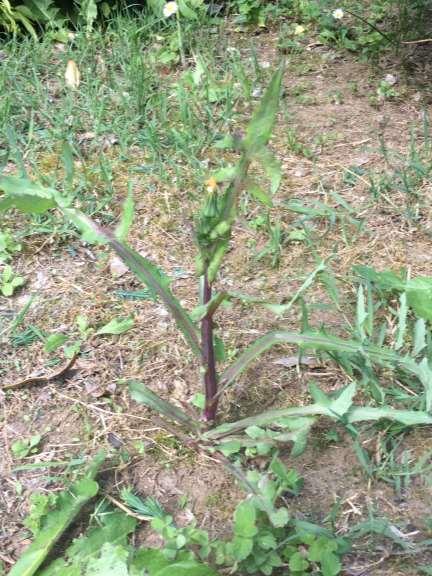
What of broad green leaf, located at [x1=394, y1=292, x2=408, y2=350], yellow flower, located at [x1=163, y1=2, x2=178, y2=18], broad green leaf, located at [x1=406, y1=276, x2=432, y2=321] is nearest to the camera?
broad green leaf, located at [x1=394, y1=292, x2=408, y2=350]

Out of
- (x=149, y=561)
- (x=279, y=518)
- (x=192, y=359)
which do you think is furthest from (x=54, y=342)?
(x=279, y=518)

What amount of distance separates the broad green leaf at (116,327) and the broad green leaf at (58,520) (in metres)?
0.46

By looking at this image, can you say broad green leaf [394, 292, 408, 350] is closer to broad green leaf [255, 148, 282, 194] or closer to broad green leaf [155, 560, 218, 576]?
broad green leaf [255, 148, 282, 194]

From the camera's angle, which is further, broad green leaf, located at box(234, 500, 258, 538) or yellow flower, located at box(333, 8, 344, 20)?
yellow flower, located at box(333, 8, 344, 20)

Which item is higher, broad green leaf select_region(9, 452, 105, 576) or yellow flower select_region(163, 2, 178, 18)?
yellow flower select_region(163, 2, 178, 18)

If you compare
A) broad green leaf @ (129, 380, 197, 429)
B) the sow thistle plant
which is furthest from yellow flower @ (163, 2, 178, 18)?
broad green leaf @ (129, 380, 197, 429)

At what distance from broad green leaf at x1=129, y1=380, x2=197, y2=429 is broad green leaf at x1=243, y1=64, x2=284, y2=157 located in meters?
0.69

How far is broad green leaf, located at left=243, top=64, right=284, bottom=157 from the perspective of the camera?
5.54ft

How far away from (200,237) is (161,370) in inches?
25.7

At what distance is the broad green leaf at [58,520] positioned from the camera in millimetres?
1850

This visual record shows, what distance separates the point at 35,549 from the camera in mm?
1876

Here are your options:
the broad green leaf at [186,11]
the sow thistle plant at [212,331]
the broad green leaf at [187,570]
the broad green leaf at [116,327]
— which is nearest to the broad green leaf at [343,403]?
the sow thistle plant at [212,331]

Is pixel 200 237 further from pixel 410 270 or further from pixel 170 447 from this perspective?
pixel 410 270

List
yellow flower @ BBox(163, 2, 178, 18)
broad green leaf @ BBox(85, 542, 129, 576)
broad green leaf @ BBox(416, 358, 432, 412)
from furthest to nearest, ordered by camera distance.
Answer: yellow flower @ BBox(163, 2, 178, 18), broad green leaf @ BBox(416, 358, 432, 412), broad green leaf @ BBox(85, 542, 129, 576)
